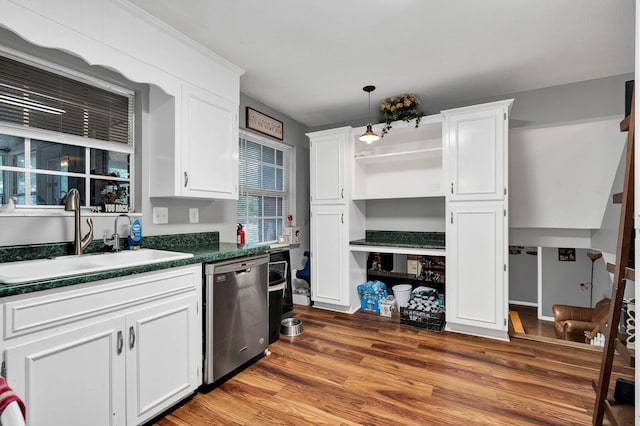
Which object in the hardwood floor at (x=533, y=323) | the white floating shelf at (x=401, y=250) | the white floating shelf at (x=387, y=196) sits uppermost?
the white floating shelf at (x=387, y=196)

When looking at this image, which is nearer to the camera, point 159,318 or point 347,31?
point 159,318

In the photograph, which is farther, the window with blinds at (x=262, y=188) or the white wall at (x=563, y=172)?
the window with blinds at (x=262, y=188)

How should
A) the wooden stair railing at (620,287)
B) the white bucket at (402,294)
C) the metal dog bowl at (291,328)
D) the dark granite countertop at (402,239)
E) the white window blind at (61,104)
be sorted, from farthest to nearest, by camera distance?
1. the white bucket at (402,294)
2. the dark granite countertop at (402,239)
3. the metal dog bowl at (291,328)
4. the white window blind at (61,104)
5. the wooden stair railing at (620,287)

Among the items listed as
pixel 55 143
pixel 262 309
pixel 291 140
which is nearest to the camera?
pixel 55 143

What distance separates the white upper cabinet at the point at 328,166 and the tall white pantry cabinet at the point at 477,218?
114cm

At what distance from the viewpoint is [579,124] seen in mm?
3037

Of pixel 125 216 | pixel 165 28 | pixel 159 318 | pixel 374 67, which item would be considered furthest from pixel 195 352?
pixel 374 67

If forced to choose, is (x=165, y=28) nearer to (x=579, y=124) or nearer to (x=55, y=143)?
(x=55, y=143)

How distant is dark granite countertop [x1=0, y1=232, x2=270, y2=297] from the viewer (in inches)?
50.3

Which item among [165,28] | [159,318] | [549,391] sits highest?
[165,28]

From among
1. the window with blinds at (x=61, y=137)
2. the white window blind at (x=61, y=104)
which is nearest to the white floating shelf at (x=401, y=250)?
the window with blinds at (x=61, y=137)

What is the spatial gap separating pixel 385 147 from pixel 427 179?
2.16ft

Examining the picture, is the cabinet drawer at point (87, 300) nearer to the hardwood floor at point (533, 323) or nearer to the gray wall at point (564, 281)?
the hardwood floor at point (533, 323)

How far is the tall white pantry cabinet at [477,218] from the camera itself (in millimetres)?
2893
